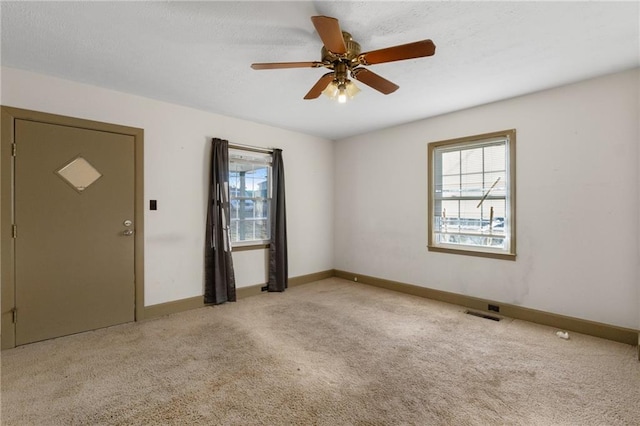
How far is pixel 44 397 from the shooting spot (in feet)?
6.52

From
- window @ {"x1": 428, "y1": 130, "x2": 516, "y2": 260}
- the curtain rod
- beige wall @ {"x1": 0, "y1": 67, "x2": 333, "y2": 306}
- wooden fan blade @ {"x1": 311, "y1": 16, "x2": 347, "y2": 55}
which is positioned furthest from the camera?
the curtain rod

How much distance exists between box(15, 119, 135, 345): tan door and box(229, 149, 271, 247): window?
1304 mm

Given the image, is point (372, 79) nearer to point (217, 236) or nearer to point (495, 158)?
point (495, 158)

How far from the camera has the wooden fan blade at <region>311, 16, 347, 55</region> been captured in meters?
1.58

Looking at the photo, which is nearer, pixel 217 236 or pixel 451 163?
pixel 217 236

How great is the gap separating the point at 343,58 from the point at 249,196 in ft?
9.26

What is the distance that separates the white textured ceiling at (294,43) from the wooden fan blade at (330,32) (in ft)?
0.84

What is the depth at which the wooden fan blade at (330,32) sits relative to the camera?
158 centimetres

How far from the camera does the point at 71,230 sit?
3.00 metres

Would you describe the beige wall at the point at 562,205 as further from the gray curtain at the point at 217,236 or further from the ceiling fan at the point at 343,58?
the gray curtain at the point at 217,236

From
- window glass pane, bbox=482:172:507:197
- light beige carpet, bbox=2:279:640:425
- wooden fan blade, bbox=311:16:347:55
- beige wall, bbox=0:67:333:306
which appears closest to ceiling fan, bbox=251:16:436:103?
wooden fan blade, bbox=311:16:347:55

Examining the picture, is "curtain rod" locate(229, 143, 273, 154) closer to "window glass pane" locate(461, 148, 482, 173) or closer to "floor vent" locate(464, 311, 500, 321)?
"window glass pane" locate(461, 148, 482, 173)

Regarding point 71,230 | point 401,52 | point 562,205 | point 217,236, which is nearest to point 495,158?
point 562,205

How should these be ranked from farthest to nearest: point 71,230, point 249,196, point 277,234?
1. point 277,234
2. point 249,196
3. point 71,230
